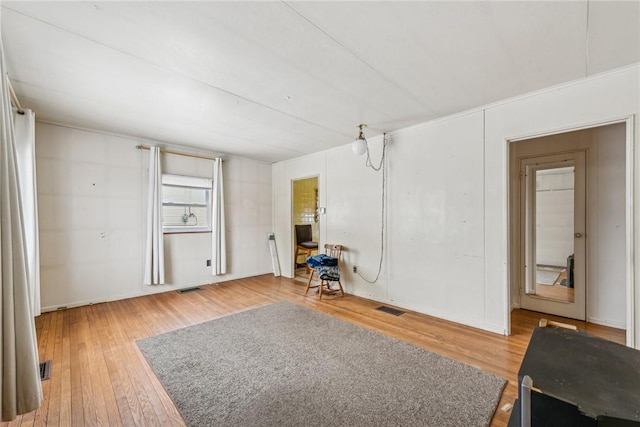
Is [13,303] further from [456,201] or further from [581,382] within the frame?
[456,201]

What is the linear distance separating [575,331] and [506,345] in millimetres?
1677

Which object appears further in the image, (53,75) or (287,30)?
(53,75)

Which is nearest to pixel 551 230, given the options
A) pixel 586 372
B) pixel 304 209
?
pixel 586 372

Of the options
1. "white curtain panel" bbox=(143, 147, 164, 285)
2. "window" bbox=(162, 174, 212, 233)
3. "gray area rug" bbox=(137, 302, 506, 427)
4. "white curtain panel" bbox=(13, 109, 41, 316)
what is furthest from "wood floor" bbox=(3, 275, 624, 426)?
"window" bbox=(162, 174, 212, 233)

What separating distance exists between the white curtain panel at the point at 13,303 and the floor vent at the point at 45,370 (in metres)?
0.98

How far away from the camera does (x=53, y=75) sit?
7.58ft

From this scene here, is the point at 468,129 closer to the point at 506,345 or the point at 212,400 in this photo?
the point at 506,345

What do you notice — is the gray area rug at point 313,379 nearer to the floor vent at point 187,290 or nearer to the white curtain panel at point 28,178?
the white curtain panel at point 28,178

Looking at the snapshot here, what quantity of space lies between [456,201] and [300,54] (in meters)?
2.40

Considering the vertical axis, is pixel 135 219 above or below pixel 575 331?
above

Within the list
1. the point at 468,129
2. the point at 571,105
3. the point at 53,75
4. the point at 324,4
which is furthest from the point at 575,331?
the point at 53,75

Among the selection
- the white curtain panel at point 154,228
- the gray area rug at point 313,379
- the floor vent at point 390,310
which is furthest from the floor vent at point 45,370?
the floor vent at point 390,310

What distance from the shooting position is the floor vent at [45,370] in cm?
208

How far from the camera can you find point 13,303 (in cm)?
134
